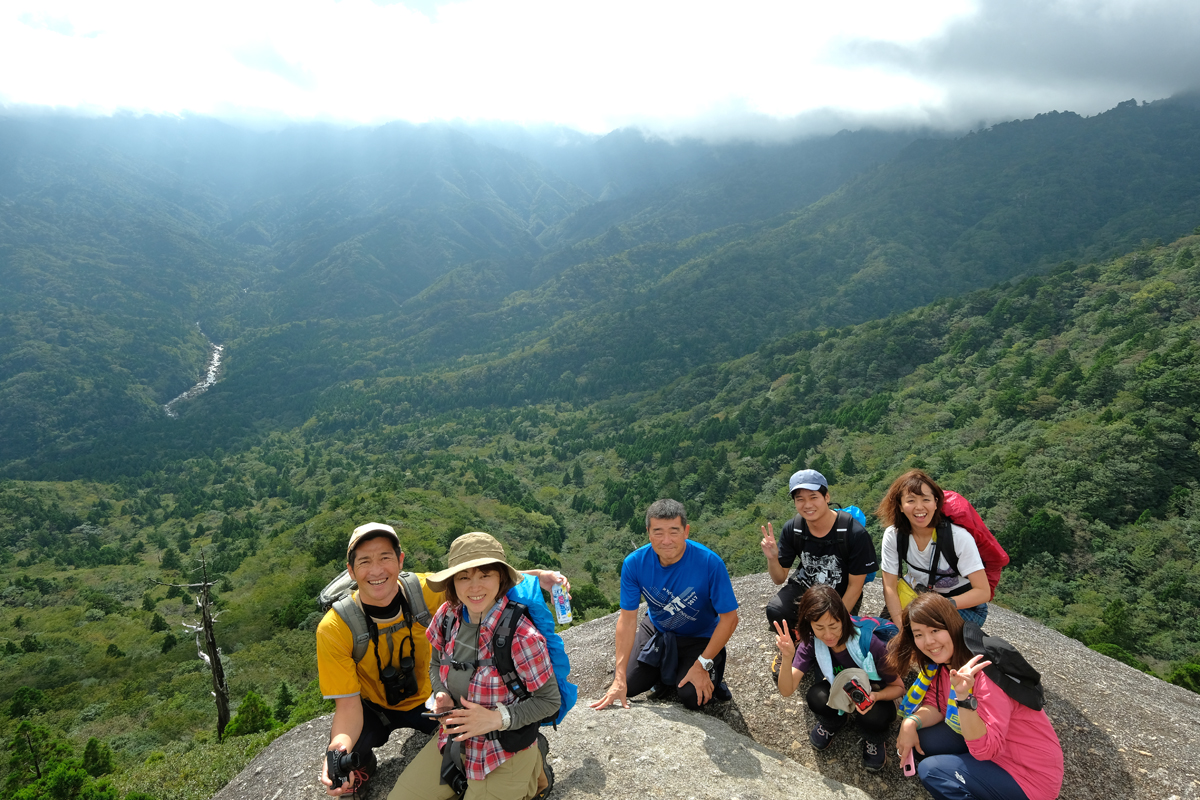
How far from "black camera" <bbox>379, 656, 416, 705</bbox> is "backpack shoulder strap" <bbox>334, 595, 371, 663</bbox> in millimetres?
345

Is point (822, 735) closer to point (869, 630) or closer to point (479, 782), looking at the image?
point (869, 630)

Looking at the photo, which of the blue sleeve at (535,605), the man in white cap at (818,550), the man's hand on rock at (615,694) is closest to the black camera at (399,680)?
the blue sleeve at (535,605)

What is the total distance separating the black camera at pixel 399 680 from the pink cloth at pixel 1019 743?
184 inches

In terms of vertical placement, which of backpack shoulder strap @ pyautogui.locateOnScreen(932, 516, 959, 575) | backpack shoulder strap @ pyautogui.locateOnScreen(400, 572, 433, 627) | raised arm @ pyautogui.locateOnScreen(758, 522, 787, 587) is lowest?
raised arm @ pyautogui.locateOnScreen(758, 522, 787, 587)

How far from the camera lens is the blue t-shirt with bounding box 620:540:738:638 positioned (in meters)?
6.11

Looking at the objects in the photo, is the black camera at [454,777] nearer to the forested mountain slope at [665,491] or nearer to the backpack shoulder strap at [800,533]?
the backpack shoulder strap at [800,533]

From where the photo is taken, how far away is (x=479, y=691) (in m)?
4.46

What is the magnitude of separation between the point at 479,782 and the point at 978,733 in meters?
3.85

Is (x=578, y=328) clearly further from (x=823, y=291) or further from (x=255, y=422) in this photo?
(x=255, y=422)

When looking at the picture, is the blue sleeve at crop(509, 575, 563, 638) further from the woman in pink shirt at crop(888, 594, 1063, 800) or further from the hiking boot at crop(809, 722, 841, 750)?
the hiking boot at crop(809, 722, 841, 750)

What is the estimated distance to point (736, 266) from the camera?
601ft

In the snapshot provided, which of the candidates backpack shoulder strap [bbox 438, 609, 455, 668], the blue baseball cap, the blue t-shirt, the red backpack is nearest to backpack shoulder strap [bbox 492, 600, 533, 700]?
backpack shoulder strap [bbox 438, 609, 455, 668]

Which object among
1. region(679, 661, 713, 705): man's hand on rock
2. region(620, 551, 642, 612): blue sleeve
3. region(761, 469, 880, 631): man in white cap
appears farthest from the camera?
region(679, 661, 713, 705): man's hand on rock

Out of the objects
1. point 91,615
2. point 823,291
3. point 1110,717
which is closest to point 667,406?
point 823,291
